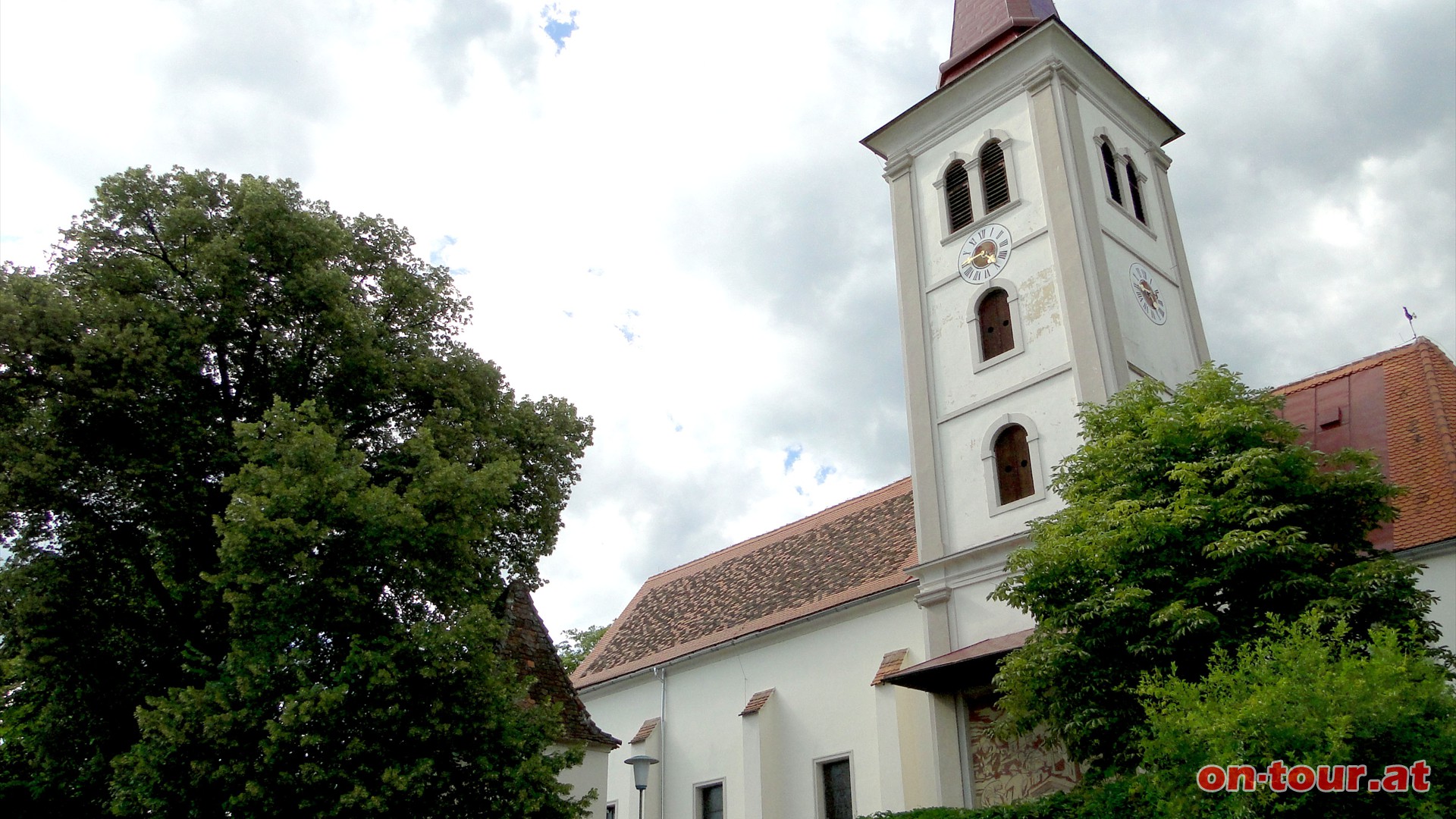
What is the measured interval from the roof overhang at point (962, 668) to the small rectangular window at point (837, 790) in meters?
4.37

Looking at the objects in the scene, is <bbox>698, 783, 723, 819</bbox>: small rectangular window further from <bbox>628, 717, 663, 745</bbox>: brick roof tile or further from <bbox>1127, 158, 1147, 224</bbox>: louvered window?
<bbox>1127, 158, 1147, 224</bbox>: louvered window

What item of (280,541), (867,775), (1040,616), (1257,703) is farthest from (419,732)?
(867,775)

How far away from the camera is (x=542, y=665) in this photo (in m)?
20.9

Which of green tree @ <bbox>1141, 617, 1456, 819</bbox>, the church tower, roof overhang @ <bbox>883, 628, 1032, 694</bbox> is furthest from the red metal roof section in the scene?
green tree @ <bbox>1141, 617, 1456, 819</bbox>

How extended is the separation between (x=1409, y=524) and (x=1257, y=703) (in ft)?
26.4

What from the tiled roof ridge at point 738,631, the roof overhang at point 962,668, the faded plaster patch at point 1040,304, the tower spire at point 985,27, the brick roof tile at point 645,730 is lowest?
the roof overhang at point 962,668

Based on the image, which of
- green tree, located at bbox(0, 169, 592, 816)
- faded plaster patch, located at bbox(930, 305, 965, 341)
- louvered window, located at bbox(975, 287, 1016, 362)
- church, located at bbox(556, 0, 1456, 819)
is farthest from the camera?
faded plaster patch, located at bbox(930, 305, 965, 341)

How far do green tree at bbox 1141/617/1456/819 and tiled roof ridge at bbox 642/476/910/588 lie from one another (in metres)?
16.8

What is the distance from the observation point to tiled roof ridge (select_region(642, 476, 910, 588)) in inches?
1106

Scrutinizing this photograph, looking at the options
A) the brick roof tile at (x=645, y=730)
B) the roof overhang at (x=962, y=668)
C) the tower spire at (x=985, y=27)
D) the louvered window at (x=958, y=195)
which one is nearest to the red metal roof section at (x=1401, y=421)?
the roof overhang at (x=962, y=668)

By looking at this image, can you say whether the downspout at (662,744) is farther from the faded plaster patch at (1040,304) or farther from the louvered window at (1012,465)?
the faded plaster patch at (1040,304)

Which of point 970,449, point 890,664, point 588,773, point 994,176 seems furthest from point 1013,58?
point 588,773

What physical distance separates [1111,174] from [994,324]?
455 centimetres

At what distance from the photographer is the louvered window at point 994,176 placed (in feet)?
73.8
